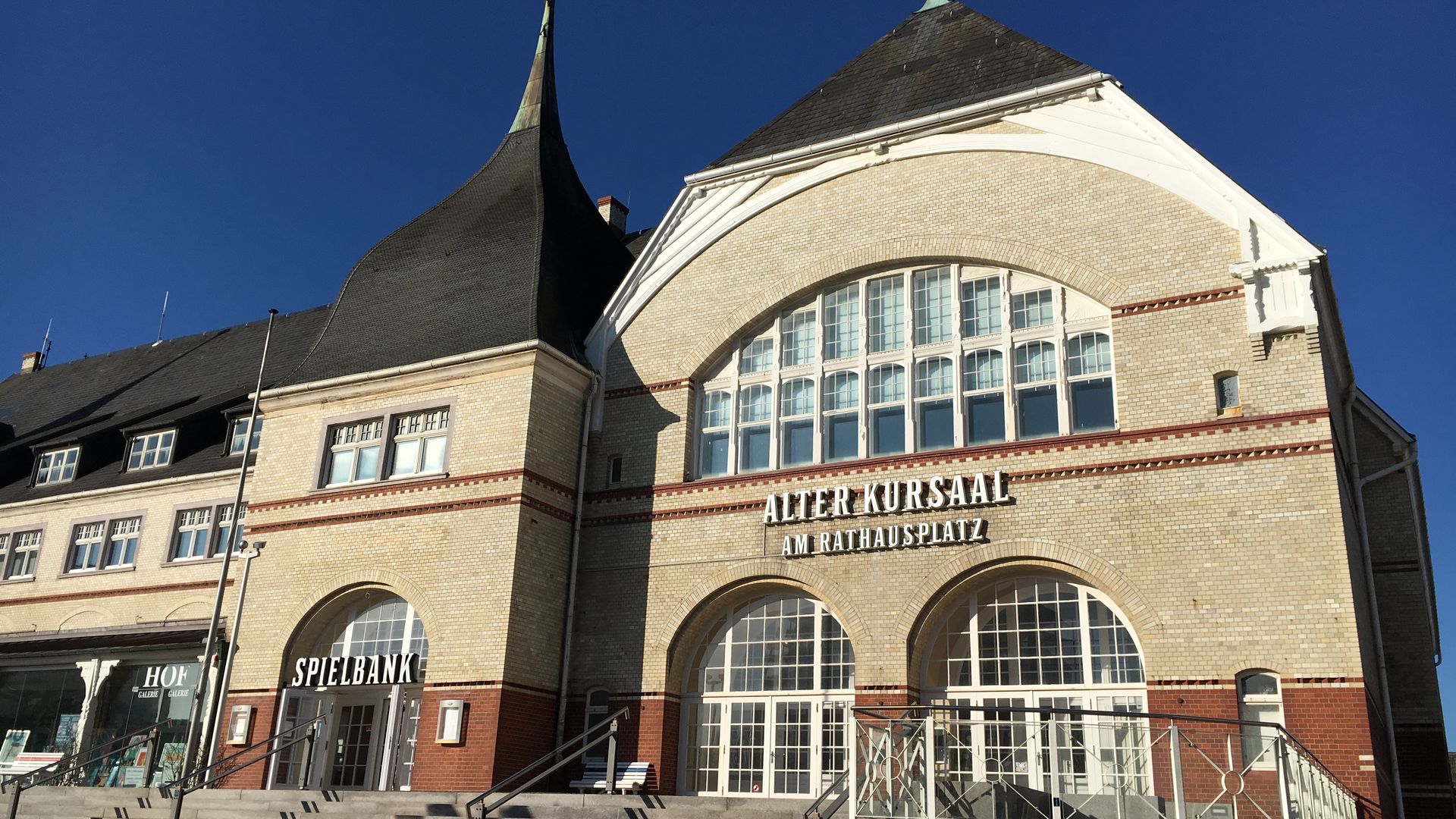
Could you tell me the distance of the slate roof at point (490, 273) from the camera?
68.4 ft

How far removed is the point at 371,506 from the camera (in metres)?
20.1

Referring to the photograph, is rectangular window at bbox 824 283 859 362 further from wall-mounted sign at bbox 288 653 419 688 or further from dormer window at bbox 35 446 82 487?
dormer window at bbox 35 446 82 487

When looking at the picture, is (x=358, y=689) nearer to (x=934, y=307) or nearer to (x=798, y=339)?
(x=798, y=339)

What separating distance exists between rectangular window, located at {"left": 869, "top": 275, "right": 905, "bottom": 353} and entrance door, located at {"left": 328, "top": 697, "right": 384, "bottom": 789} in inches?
399

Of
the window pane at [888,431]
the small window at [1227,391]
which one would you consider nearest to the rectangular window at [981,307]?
the window pane at [888,431]

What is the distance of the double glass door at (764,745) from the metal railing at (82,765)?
8.91 meters

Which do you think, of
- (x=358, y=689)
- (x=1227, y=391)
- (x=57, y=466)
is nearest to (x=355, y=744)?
(x=358, y=689)

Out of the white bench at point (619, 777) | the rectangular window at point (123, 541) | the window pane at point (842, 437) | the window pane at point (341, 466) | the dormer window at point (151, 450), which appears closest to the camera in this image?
the white bench at point (619, 777)

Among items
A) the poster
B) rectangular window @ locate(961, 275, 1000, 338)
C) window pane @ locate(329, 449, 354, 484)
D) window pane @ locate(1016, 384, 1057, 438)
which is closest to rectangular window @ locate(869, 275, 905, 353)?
rectangular window @ locate(961, 275, 1000, 338)

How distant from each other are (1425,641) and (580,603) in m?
13.0

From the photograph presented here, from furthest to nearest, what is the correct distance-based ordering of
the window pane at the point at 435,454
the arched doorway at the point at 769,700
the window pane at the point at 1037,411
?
the window pane at the point at 435,454 → the arched doorway at the point at 769,700 → the window pane at the point at 1037,411

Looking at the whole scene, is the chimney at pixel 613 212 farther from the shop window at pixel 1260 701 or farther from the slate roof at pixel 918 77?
the shop window at pixel 1260 701

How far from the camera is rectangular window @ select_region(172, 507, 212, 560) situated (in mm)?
25328

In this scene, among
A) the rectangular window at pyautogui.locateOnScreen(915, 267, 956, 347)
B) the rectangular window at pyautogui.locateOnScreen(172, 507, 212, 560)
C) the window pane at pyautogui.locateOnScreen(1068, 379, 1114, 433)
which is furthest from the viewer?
the rectangular window at pyautogui.locateOnScreen(172, 507, 212, 560)
